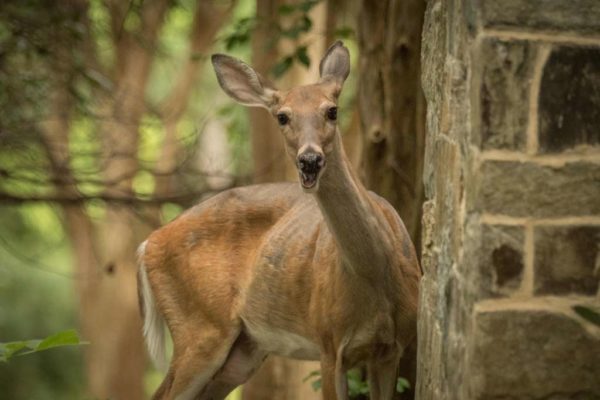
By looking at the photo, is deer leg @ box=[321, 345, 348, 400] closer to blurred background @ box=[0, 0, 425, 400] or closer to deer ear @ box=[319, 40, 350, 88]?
deer ear @ box=[319, 40, 350, 88]

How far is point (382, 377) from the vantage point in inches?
258

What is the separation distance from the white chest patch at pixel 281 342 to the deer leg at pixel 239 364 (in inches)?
5.0

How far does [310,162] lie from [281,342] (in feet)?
4.80

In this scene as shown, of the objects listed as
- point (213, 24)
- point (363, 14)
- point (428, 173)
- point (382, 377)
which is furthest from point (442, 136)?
point (213, 24)

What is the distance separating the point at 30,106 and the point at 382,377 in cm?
386

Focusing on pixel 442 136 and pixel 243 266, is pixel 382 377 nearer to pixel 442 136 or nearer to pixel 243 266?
pixel 243 266

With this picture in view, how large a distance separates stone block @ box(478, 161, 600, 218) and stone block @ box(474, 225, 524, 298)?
0.07 meters

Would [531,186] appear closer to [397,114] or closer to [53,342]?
[53,342]

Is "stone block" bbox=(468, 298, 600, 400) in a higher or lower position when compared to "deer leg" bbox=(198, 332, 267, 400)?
higher

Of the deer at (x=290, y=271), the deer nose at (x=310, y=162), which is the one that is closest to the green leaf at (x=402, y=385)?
the deer at (x=290, y=271)

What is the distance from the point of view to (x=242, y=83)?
255 inches

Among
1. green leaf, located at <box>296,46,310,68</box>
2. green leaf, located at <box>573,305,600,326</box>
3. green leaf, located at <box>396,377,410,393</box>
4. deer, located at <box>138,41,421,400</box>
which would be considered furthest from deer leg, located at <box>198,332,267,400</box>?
green leaf, located at <box>573,305,600,326</box>

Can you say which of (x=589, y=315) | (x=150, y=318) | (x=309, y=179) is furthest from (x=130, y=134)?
(x=589, y=315)

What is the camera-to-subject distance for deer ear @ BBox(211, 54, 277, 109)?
6.42 meters
